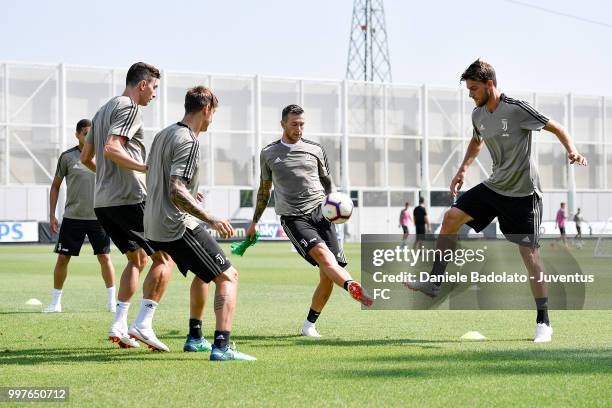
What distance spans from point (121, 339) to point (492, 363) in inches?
125

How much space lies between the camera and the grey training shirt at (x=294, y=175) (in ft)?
32.2

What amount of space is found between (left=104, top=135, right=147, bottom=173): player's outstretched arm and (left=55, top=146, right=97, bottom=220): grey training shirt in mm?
4306

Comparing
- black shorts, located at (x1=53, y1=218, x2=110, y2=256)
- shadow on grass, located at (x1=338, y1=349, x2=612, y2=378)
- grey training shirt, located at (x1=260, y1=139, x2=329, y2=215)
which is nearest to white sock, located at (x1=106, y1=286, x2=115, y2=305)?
black shorts, located at (x1=53, y1=218, x2=110, y2=256)

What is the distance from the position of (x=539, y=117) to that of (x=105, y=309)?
251 inches

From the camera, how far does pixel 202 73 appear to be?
53.9 metres

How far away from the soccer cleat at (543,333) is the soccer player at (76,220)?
5618mm

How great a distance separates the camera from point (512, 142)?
908 cm

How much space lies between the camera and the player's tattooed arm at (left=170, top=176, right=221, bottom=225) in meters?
7.33

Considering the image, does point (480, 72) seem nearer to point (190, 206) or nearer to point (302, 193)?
point (302, 193)

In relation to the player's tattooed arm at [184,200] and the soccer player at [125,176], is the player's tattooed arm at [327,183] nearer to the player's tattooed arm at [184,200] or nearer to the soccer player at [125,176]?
the soccer player at [125,176]

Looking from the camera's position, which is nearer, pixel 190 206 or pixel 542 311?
pixel 190 206

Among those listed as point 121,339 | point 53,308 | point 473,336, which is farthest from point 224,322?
point 53,308

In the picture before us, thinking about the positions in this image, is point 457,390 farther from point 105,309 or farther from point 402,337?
point 105,309

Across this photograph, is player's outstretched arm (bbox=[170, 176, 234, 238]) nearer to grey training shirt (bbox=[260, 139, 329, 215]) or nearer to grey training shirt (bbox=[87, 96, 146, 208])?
grey training shirt (bbox=[87, 96, 146, 208])
